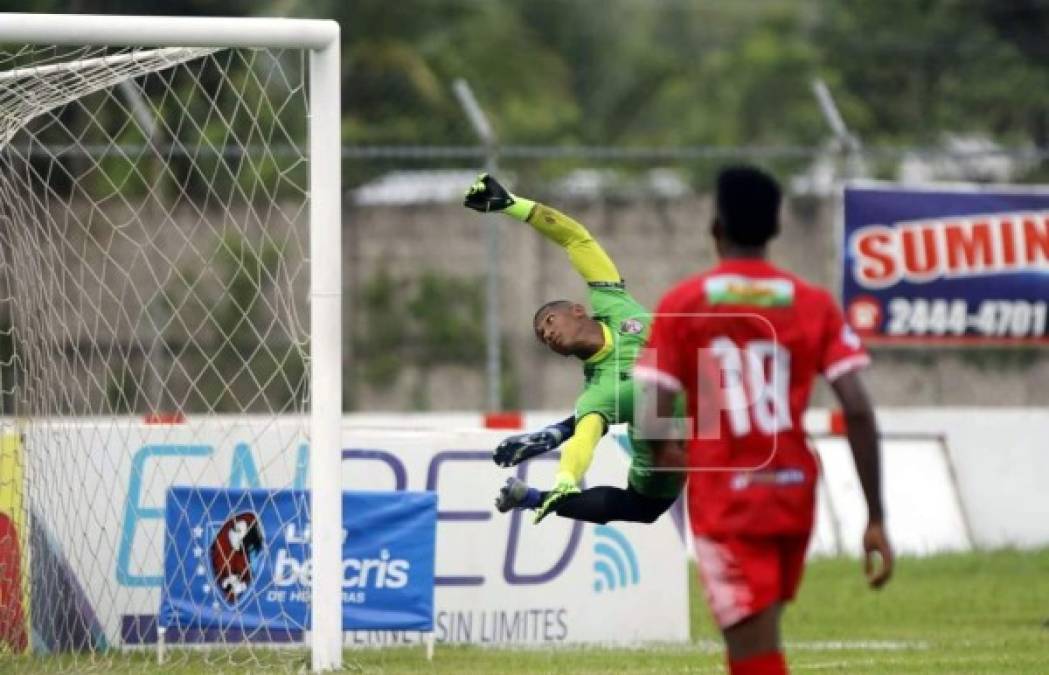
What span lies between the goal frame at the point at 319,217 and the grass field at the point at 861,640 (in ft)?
1.59

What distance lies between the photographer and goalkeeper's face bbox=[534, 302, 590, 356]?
1029cm

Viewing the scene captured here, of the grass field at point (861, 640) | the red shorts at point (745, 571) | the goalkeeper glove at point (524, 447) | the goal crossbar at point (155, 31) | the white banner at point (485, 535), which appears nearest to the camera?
the red shorts at point (745, 571)

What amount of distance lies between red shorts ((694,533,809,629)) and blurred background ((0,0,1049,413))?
6.70m

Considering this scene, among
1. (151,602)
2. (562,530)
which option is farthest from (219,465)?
(562,530)

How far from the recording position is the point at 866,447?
6.62 m

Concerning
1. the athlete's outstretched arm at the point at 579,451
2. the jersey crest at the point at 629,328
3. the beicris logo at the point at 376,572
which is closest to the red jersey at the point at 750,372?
the athlete's outstretched arm at the point at 579,451

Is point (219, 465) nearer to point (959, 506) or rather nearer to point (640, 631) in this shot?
point (640, 631)

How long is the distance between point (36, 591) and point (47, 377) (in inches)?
47.3

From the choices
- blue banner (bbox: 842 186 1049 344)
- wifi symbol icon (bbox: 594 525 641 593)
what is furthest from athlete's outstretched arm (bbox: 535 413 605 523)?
blue banner (bbox: 842 186 1049 344)

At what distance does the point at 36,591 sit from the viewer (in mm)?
11578

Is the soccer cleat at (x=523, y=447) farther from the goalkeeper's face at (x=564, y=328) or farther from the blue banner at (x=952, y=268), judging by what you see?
the blue banner at (x=952, y=268)

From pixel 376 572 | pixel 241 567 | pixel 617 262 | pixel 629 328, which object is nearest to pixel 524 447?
pixel 629 328

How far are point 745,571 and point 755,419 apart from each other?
47 centimetres

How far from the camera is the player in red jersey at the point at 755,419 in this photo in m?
6.61
